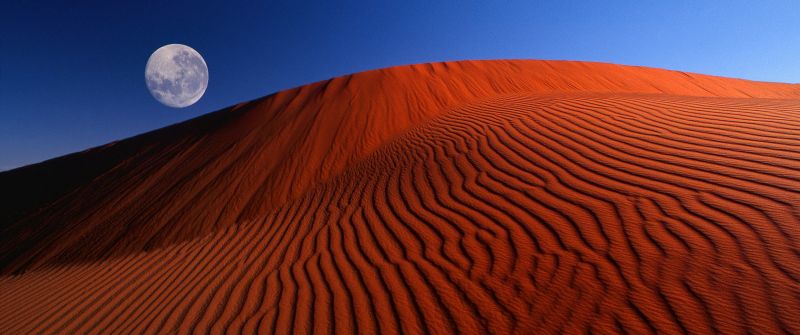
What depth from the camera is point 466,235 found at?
306 centimetres

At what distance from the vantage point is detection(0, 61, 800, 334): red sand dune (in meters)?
2.04

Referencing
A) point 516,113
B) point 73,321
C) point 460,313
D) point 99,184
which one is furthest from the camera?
point 99,184

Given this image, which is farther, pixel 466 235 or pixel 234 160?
pixel 234 160

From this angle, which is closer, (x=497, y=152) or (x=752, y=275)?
(x=752, y=275)

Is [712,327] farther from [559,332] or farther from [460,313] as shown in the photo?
[460,313]

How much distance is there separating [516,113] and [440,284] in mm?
4219

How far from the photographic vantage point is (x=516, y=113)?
19.8 feet

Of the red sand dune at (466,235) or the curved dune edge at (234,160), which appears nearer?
the red sand dune at (466,235)

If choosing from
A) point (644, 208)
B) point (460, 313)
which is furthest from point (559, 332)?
point (644, 208)

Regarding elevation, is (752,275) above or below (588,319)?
above

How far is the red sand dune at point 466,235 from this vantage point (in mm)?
2041

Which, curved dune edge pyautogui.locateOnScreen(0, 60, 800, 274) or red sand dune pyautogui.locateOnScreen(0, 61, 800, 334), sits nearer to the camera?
red sand dune pyautogui.locateOnScreen(0, 61, 800, 334)

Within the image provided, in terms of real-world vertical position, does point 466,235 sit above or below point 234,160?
below

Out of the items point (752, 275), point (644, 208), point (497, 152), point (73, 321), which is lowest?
point (73, 321)
